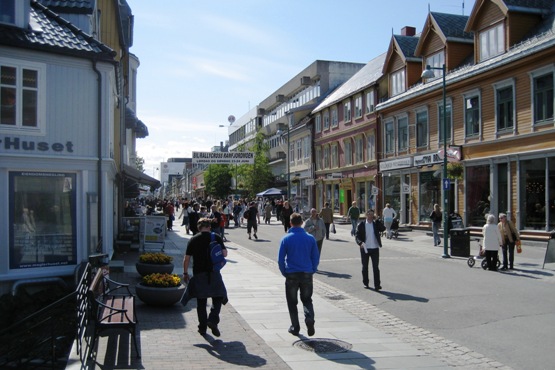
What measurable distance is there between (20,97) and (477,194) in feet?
66.5

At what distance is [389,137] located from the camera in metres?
35.2

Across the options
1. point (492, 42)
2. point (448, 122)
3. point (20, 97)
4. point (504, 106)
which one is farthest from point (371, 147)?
point (20, 97)

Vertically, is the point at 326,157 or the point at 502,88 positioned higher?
the point at 502,88

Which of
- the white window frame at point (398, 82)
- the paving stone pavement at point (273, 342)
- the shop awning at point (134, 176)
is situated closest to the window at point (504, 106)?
the white window frame at point (398, 82)

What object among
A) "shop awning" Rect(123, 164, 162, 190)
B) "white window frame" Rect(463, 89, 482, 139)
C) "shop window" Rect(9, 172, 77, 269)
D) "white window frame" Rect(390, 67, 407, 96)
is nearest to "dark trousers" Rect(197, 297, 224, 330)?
"shop window" Rect(9, 172, 77, 269)

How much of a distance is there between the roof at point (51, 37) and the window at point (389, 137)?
23585 mm

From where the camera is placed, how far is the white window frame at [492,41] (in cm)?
2484

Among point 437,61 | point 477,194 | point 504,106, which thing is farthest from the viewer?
point 437,61

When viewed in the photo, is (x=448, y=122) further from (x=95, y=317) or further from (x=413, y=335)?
(x=95, y=317)

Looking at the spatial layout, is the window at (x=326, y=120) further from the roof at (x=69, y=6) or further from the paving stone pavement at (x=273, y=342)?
the paving stone pavement at (x=273, y=342)

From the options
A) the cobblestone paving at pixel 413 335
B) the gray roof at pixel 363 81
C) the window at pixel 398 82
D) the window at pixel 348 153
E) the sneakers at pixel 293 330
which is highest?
the gray roof at pixel 363 81

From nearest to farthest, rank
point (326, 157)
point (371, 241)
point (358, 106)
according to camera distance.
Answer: point (371, 241) → point (358, 106) → point (326, 157)

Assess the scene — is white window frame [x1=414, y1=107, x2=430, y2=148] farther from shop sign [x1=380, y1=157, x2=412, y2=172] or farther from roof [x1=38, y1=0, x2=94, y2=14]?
roof [x1=38, y1=0, x2=94, y2=14]

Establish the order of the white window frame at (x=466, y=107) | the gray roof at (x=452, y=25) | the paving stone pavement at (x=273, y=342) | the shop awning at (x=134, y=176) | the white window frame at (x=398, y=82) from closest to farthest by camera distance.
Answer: the paving stone pavement at (x=273, y=342)
the shop awning at (x=134, y=176)
the white window frame at (x=466, y=107)
the gray roof at (x=452, y=25)
the white window frame at (x=398, y=82)
